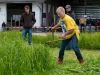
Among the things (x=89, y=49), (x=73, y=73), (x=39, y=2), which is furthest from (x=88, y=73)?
(x=39, y=2)

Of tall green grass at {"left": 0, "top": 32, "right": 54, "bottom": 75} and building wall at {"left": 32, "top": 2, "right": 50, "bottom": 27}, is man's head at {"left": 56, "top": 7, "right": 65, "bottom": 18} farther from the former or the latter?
building wall at {"left": 32, "top": 2, "right": 50, "bottom": 27}

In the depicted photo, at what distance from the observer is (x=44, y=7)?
107 feet

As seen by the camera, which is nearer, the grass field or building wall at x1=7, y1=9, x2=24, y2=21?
the grass field

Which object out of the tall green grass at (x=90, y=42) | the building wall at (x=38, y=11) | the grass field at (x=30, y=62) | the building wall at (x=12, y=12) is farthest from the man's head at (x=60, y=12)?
the building wall at (x=12, y=12)

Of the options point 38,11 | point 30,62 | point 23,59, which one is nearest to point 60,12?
point 30,62

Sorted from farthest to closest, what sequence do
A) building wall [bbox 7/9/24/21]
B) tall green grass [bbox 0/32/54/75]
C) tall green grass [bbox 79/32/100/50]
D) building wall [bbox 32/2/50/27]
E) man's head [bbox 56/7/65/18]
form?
1. building wall [bbox 7/9/24/21]
2. building wall [bbox 32/2/50/27]
3. tall green grass [bbox 79/32/100/50]
4. man's head [bbox 56/7/65/18]
5. tall green grass [bbox 0/32/54/75]

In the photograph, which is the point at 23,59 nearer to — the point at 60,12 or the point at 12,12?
the point at 60,12

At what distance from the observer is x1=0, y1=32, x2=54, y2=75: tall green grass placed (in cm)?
617

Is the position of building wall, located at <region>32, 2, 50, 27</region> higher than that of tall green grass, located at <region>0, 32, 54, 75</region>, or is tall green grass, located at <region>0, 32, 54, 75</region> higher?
building wall, located at <region>32, 2, 50, 27</region>

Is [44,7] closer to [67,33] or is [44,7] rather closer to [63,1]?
[63,1]

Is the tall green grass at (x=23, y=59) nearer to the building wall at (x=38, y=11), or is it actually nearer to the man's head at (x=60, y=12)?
the man's head at (x=60, y=12)

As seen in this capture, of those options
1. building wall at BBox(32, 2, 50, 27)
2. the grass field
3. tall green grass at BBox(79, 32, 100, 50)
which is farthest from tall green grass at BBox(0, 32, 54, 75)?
building wall at BBox(32, 2, 50, 27)

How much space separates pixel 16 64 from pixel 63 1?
27088mm

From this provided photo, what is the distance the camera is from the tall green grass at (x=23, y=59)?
6168mm
